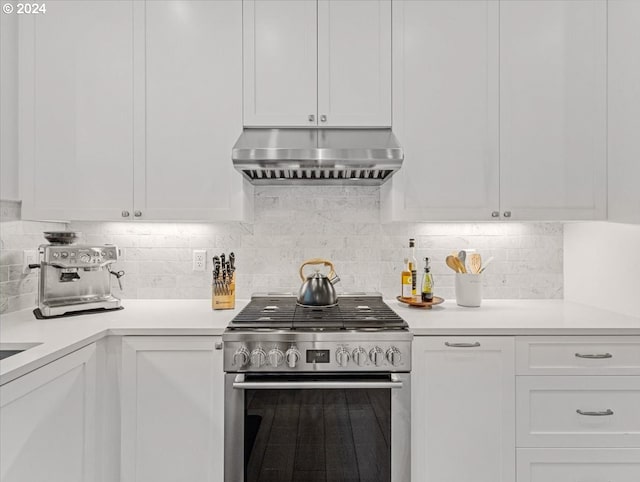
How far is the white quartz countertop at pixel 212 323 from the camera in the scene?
1587 mm

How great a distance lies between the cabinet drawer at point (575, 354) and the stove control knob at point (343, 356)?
0.71 metres

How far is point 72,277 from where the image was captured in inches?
79.0

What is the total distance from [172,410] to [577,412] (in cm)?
167

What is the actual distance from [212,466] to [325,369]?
0.62 m

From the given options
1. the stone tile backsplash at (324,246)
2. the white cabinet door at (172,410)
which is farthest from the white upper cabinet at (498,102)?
the white cabinet door at (172,410)

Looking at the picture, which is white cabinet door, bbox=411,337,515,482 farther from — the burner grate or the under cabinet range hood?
the under cabinet range hood

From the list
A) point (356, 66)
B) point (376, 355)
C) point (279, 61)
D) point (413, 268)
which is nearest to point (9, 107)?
point (279, 61)

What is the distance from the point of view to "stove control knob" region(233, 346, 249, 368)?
5.51 ft

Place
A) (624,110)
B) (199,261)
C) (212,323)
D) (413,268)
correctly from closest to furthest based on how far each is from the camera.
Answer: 1. (212,323)
2. (624,110)
3. (413,268)
4. (199,261)

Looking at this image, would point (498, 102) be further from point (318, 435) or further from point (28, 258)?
point (28, 258)

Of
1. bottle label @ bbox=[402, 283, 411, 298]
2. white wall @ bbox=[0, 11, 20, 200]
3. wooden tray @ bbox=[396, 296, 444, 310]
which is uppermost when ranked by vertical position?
white wall @ bbox=[0, 11, 20, 200]

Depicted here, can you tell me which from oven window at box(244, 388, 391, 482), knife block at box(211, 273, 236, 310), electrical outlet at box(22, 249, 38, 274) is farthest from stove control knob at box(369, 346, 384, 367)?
electrical outlet at box(22, 249, 38, 274)

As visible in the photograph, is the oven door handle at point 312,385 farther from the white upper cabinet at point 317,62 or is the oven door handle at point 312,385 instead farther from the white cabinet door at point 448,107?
the white upper cabinet at point 317,62

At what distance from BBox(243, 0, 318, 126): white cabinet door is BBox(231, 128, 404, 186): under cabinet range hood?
0.31ft
